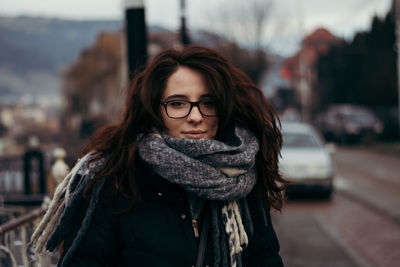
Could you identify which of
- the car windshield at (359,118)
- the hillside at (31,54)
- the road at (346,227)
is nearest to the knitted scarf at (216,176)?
the road at (346,227)

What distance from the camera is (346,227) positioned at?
8.41 metres

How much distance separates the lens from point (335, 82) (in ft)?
151

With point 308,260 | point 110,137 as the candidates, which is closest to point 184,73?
point 110,137

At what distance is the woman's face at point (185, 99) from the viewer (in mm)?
2029

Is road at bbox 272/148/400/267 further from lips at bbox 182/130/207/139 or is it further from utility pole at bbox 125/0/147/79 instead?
lips at bbox 182/130/207/139

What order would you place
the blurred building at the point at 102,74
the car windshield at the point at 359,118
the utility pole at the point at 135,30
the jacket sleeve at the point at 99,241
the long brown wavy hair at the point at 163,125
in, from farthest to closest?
the blurred building at the point at 102,74 → the car windshield at the point at 359,118 → the utility pole at the point at 135,30 → the long brown wavy hair at the point at 163,125 → the jacket sleeve at the point at 99,241

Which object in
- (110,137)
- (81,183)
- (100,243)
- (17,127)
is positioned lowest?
(17,127)

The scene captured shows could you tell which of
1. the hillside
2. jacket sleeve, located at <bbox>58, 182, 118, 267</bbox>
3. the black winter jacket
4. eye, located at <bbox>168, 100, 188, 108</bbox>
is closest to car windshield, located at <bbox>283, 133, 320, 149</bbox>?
eye, located at <bbox>168, 100, 188, 108</bbox>

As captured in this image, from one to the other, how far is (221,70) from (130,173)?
563 millimetres

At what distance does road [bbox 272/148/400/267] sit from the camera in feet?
21.0

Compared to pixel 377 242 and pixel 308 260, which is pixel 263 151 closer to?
pixel 308 260

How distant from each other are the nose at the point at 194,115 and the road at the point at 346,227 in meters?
4.55

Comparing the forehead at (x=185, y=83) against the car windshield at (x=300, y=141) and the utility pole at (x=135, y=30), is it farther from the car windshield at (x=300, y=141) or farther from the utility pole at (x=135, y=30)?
the car windshield at (x=300, y=141)

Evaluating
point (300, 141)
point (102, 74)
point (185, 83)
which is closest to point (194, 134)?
point (185, 83)
